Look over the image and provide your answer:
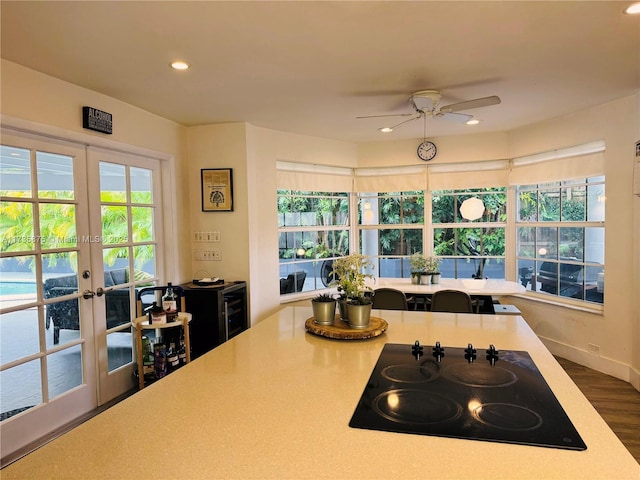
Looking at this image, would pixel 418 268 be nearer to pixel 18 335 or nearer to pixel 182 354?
pixel 182 354

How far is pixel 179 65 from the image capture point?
100 inches

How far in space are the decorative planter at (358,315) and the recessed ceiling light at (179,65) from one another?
1.86 metres

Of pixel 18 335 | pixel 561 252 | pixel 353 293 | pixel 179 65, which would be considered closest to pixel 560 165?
pixel 561 252

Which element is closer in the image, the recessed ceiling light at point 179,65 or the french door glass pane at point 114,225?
the recessed ceiling light at point 179,65

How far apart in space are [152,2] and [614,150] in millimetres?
3778

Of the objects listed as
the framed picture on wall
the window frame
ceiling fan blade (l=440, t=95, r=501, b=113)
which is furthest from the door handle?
the window frame

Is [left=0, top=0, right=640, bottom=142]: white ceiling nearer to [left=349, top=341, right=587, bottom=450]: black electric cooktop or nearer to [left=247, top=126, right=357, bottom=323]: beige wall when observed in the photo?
[left=247, top=126, right=357, bottom=323]: beige wall

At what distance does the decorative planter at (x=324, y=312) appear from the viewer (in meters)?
1.88

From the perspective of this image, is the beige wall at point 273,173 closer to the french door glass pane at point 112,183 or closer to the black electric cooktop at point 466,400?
the french door glass pane at point 112,183

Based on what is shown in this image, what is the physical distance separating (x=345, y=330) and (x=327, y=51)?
1.64m

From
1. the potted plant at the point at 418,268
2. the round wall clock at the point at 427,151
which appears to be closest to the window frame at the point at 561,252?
the round wall clock at the point at 427,151

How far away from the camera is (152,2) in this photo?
1829 millimetres

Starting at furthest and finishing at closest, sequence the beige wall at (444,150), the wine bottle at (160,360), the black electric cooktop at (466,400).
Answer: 1. the beige wall at (444,150)
2. the wine bottle at (160,360)
3. the black electric cooktop at (466,400)

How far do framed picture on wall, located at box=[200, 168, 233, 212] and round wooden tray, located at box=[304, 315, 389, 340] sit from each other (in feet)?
7.91
